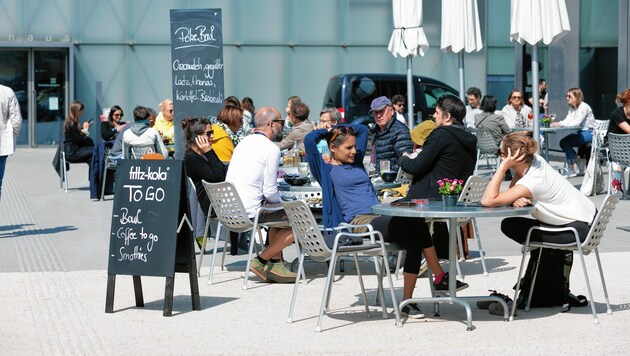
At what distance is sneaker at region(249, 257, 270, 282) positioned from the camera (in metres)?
10.1

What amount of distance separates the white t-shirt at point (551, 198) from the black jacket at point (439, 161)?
1.33 meters

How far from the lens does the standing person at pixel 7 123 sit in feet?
43.8

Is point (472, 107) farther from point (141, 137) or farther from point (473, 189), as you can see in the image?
point (473, 189)

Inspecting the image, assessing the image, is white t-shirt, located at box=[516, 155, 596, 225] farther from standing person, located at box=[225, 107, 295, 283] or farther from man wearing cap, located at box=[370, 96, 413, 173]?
man wearing cap, located at box=[370, 96, 413, 173]

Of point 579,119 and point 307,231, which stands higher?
point 579,119

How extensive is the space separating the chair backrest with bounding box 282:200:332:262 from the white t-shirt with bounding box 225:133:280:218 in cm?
202

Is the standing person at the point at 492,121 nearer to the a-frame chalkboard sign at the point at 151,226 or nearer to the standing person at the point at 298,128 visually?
the standing person at the point at 298,128

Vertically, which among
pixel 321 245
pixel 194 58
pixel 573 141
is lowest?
pixel 321 245

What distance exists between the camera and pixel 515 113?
20.7 m

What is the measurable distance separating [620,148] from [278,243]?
20.4 ft

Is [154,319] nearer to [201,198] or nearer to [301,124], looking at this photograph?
[201,198]

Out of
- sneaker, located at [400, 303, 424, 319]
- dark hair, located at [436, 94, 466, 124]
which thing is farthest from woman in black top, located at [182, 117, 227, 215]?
sneaker, located at [400, 303, 424, 319]

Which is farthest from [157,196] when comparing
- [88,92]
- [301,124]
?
[88,92]

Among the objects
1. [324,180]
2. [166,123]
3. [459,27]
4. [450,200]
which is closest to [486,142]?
[459,27]
